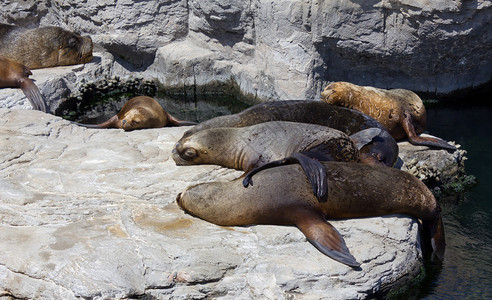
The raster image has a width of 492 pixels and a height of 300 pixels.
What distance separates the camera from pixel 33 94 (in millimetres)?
9297

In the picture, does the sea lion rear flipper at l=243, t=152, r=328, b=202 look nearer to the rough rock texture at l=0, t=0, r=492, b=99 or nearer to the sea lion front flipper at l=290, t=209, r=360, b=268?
the sea lion front flipper at l=290, t=209, r=360, b=268

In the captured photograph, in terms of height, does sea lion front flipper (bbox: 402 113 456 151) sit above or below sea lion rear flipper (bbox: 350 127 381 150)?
below

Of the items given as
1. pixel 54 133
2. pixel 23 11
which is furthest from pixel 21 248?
pixel 23 11

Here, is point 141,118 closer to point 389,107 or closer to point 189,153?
point 189,153

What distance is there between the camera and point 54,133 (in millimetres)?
7266

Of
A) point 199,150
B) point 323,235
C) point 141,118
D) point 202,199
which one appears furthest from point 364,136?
point 141,118

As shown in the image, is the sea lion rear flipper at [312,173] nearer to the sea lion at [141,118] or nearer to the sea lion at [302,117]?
the sea lion at [302,117]

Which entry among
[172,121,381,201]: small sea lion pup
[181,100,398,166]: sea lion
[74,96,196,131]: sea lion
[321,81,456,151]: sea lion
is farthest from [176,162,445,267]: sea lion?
[74,96,196,131]: sea lion

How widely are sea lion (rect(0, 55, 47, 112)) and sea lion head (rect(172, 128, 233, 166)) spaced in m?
3.82

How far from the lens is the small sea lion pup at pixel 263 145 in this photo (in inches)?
237

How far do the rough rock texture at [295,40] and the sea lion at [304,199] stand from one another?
4907 millimetres

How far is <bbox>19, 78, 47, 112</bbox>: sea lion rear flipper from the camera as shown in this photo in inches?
362

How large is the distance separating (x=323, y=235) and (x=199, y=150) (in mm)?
1966

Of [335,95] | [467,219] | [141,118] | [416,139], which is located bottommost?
[467,219]
